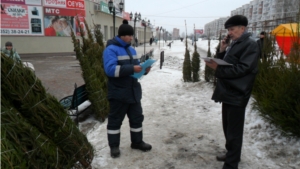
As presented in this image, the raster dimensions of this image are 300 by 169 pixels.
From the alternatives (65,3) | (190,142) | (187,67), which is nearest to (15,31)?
(65,3)

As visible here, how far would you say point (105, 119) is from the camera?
15.3ft

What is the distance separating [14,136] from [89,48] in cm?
324

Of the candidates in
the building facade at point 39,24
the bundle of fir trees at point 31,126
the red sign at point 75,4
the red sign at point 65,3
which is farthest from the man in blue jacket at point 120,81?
the red sign at point 75,4

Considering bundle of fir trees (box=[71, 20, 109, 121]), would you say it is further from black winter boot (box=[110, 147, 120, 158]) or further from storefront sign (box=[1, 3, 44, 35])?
storefront sign (box=[1, 3, 44, 35])

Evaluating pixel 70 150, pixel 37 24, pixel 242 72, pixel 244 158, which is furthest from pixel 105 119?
pixel 37 24

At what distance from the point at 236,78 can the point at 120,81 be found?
Result: 55.8 inches

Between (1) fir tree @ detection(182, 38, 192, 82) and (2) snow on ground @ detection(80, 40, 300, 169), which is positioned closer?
(2) snow on ground @ detection(80, 40, 300, 169)

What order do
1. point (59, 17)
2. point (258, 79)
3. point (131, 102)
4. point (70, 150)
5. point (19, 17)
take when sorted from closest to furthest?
point (70, 150) < point (131, 102) < point (258, 79) < point (19, 17) < point (59, 17)

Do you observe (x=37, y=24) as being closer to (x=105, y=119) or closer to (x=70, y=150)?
(x=105, y=119)

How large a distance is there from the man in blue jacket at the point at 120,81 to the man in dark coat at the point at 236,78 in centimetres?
104

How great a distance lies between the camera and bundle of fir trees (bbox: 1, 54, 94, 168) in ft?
5.89

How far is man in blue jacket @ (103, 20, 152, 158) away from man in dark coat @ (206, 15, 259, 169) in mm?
1043

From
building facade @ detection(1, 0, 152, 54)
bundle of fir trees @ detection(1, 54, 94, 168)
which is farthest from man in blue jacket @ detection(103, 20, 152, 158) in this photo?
building facade @ detection(1, 0, 152, 54)

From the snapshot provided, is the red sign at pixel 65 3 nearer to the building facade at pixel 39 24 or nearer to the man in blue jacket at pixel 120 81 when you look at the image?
the building facade at pixel 39 24
